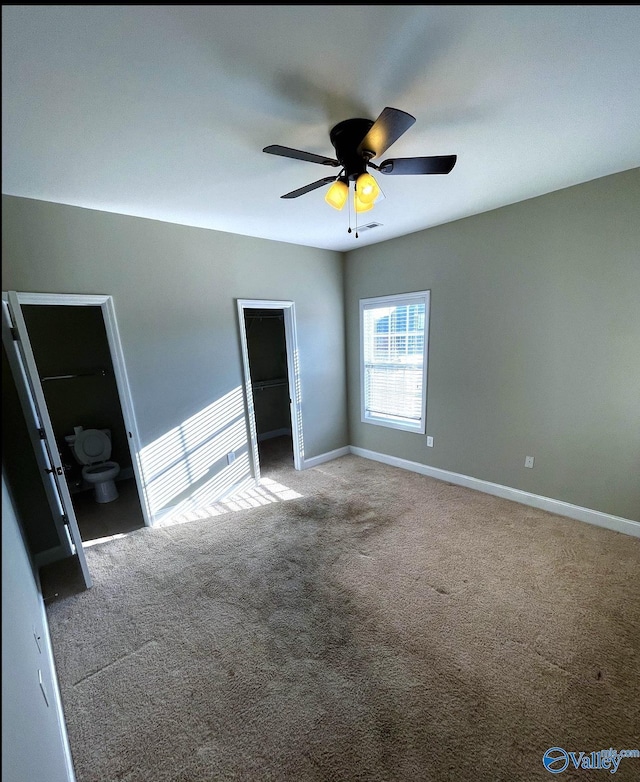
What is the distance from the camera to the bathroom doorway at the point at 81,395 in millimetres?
3439

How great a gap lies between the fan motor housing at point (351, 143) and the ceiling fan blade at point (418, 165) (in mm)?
113

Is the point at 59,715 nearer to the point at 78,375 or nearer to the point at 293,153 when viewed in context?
the point at 293,153

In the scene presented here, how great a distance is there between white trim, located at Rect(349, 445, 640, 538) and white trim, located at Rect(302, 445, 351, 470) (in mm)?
566

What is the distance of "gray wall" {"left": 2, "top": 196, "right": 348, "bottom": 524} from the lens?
2439 millimetres

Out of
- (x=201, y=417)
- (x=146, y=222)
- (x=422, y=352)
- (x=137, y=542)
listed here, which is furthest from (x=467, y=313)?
(x=137, y=542)

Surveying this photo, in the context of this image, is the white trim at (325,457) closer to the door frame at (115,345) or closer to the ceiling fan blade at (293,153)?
the door frame at (115,345)

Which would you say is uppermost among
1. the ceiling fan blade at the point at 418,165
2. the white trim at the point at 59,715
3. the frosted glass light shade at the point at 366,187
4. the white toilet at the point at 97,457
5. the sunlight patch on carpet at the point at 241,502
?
the ceiling fan blade at the point at 418,165

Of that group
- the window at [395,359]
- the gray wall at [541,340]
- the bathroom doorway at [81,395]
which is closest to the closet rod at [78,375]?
the bathroom doorway at [81,395]

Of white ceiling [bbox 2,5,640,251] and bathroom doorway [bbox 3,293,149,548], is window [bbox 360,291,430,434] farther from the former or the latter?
bathroom doorway [bbox 3,293,149,548]

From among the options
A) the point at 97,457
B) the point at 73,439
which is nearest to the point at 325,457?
the point at 97,457

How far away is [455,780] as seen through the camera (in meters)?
1.36

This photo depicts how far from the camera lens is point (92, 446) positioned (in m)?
3.65

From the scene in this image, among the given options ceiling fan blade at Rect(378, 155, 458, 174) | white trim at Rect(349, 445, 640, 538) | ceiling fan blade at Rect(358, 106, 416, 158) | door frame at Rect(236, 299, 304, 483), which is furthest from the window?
ceiling fan blade at Rect(358, 106, 416, 158)

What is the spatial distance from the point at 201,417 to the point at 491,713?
2.84 m
